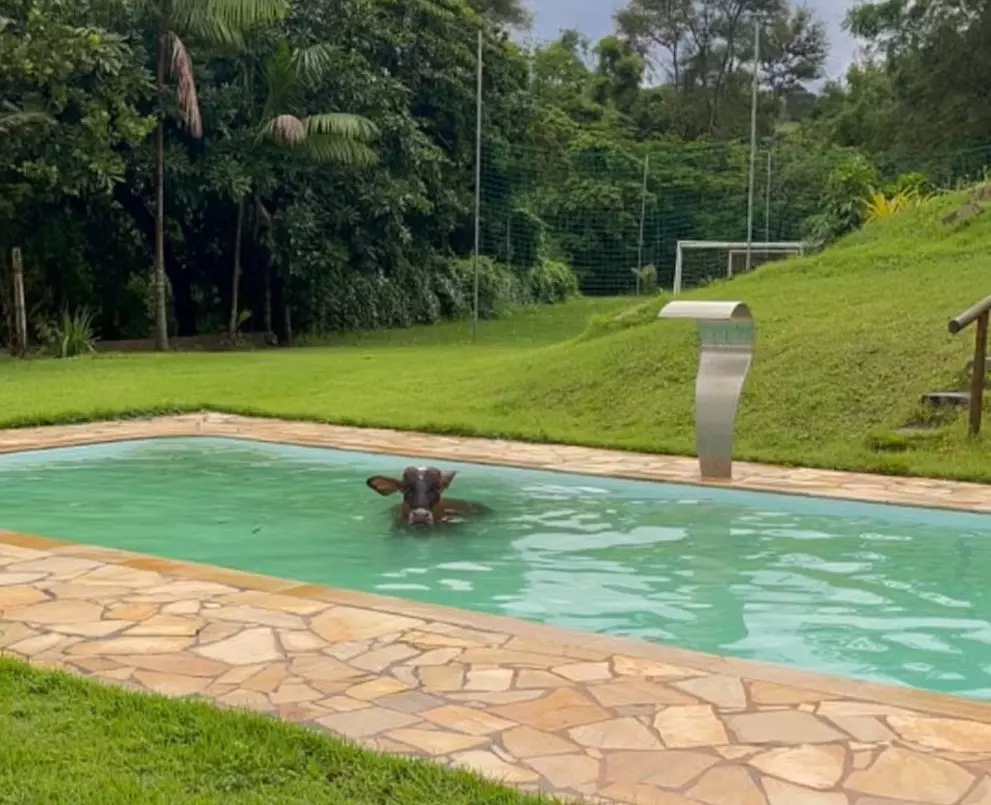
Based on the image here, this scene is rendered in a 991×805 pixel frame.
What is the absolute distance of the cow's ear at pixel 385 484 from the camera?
6.54 m

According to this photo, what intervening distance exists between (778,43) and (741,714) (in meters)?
46.9

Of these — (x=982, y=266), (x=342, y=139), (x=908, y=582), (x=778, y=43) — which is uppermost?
(x=778, y=43)

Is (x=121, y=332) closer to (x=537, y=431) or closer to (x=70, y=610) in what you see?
(x=537, y=431)

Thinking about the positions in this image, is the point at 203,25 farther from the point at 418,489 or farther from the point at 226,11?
the point at 418,489

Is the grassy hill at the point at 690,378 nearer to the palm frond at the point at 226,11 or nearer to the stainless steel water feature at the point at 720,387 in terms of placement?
the stainless steel water feature at the point at 720,387

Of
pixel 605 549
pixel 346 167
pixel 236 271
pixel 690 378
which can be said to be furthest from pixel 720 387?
pixel 236 271

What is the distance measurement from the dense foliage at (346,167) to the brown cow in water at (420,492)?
12.0 m

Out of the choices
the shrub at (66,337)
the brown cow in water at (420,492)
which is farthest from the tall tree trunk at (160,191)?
the brown cow in water at (420,492)

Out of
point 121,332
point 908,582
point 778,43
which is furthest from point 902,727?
point 778,43

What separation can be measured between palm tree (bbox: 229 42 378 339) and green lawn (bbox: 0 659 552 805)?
16.4m

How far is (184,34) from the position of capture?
1858 centimetres

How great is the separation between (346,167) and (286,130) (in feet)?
6.78

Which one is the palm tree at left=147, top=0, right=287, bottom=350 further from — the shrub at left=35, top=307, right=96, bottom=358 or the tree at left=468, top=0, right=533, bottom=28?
the tree at left=468, top=0, right=533, bottom=28

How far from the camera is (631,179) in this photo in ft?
104
